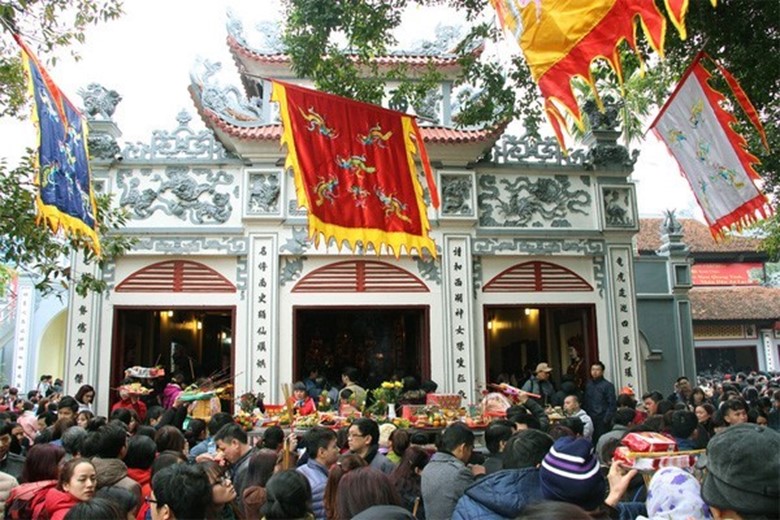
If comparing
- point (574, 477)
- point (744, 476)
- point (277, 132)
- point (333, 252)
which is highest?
point (277, 132)

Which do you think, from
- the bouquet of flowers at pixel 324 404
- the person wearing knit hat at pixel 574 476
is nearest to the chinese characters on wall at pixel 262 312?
the bouquet of flowers at pixel 324 404

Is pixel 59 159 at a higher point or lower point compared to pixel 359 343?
higher

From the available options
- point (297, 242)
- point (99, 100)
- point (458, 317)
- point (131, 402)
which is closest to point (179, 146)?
point (99, 100)

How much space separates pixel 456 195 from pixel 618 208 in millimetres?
3207

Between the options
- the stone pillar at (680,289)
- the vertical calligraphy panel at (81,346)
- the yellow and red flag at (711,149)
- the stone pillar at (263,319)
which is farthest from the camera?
the stone pillar at (680,289)

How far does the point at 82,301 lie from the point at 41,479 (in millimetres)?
8032

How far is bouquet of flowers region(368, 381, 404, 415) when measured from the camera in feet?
32.1

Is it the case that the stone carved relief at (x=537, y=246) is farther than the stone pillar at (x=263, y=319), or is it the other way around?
the stone carved relief at (x=537, y=246)

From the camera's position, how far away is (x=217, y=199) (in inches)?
487

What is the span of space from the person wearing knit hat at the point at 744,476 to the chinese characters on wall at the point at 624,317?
35.5 feet

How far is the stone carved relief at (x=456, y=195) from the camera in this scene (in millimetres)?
12656

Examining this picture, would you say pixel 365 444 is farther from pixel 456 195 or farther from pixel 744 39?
pixel 456 195

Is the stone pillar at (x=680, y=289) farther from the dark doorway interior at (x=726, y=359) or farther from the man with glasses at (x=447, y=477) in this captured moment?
the man with glasses at (x=447, y=477)

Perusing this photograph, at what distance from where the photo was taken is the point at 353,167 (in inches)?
355
